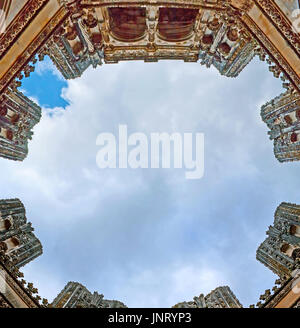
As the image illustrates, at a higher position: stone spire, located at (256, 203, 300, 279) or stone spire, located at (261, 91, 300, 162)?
stone spire, located at (261, 91, 300, 162)

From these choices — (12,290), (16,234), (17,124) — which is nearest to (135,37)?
(17,124)

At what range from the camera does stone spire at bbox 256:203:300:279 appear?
29.7 metres

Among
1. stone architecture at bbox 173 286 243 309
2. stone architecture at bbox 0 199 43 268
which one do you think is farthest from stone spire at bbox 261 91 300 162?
stone architecture at bbox 0 199 43 268

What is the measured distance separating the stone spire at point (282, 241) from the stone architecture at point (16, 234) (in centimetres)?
2813

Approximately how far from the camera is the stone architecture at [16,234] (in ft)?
103

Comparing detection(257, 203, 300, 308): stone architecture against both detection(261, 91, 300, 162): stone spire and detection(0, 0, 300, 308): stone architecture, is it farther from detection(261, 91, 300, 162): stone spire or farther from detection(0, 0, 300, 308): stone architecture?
detection(261, 91, 300, 162): stone spire

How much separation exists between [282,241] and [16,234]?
29.6 m

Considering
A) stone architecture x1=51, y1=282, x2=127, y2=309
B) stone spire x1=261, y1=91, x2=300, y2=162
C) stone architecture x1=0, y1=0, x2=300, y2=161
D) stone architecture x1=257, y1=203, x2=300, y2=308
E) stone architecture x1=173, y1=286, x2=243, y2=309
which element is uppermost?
stone architecture x1=0, y1=0, x2=300, y2=161

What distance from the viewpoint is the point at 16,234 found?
33562mm

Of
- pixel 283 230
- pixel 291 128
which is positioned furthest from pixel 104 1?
pixel 283 230

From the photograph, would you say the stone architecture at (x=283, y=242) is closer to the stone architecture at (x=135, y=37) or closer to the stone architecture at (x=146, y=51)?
the stone architecture at (x=146, y=51)

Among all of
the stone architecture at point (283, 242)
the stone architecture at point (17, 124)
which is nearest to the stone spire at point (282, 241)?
the stone architecture at point (283, 242)

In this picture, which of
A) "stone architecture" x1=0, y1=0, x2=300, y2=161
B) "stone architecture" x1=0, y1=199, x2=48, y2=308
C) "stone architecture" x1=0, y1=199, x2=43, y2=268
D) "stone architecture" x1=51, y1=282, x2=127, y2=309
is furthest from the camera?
"stone architecture" x1=51, y1=282, x2=127, y2=309

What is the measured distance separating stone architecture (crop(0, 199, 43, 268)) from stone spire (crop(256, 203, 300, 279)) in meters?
28.1
